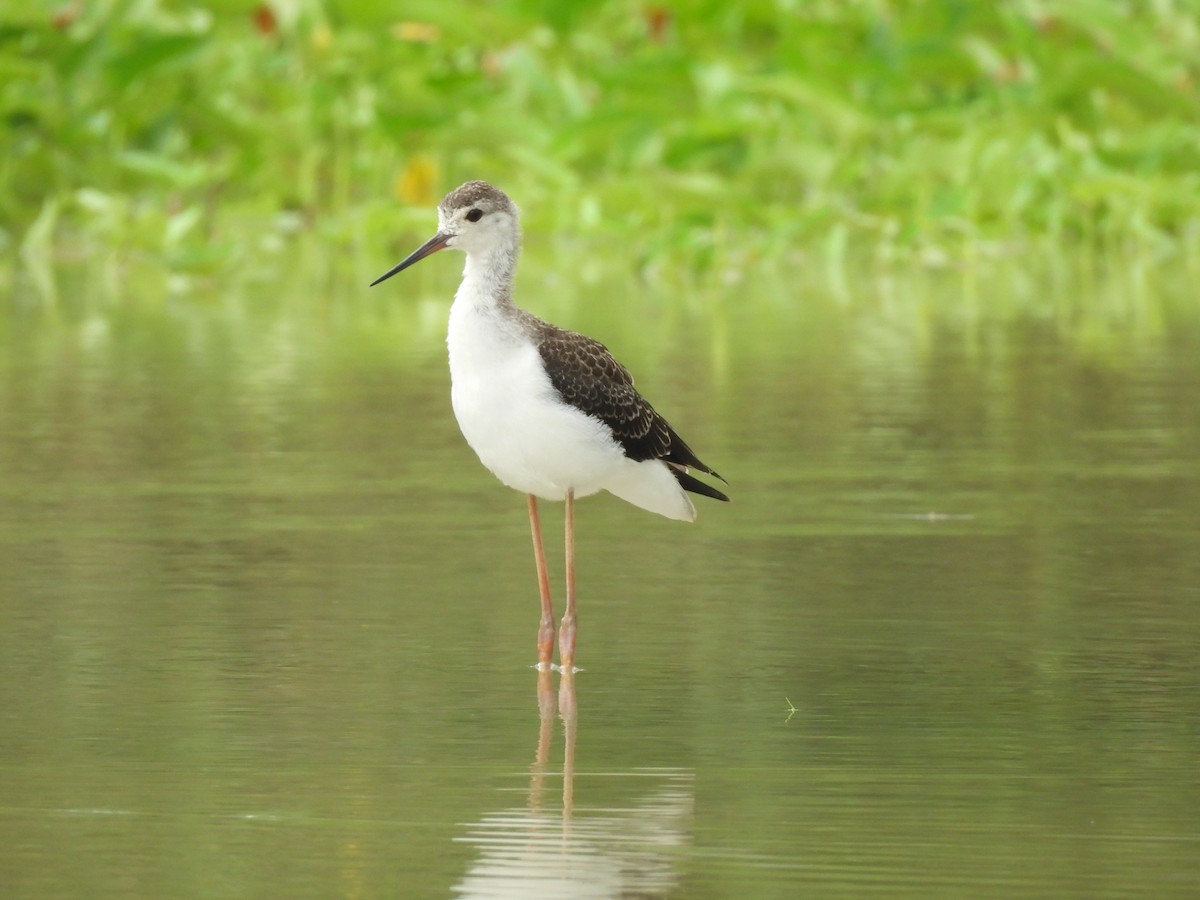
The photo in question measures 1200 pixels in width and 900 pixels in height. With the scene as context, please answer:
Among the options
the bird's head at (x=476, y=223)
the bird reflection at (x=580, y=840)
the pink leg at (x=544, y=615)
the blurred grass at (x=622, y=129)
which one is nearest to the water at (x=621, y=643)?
the bird reflection at (x=580, y=840)

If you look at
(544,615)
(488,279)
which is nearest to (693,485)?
(544,615)

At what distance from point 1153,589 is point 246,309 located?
891 centimetres

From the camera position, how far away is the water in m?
4.54

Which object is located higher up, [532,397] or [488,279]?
[488,279]

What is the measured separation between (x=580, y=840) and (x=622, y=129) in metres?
15.4

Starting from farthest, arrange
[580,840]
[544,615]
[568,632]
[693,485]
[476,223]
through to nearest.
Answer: [693,485], [476,223], [544,615], [568,632], [580,840]

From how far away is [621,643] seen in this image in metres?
6.45

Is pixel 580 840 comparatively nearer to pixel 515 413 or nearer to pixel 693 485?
pixel 515 413

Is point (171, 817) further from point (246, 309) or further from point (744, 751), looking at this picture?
point (246, 309)

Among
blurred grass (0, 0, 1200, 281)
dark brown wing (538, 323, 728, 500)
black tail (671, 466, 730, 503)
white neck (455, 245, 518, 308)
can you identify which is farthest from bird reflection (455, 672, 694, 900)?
blurred grass (0, 0, 1200, 281)

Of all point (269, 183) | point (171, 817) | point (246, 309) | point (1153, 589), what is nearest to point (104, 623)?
point (171, 817)

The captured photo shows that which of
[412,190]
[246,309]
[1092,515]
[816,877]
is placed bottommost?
[816,877]

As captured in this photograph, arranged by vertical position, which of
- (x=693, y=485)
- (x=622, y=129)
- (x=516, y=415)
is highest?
(x=622, y=129)

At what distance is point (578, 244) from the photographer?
2022 centimetres
